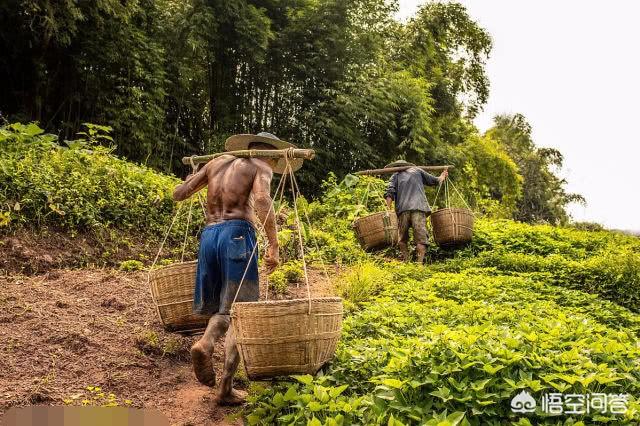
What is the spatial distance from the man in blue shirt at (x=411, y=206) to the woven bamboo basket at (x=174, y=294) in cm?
580

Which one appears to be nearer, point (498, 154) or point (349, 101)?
point (349, 101)

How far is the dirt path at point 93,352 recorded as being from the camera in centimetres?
484

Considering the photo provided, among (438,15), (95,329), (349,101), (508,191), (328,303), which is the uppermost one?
(438,15)

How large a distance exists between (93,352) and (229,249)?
1.73m

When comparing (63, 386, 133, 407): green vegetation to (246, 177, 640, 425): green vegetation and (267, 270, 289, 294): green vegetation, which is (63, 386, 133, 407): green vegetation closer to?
(246, 177, 640, 425): green vegetation

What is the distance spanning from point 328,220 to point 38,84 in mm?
6501

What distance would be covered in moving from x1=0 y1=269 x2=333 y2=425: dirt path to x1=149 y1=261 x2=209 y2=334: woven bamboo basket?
35cm

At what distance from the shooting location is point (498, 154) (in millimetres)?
24609

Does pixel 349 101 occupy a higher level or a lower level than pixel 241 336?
higher

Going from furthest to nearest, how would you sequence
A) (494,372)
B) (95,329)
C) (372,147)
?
(372,147) < (95,329) < (494,372)

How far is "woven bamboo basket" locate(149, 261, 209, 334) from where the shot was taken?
566cm

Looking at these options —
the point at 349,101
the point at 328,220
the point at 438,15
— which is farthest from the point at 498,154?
the point at 328,220

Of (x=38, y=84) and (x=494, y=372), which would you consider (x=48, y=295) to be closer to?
Answer: (x=494, y=372)

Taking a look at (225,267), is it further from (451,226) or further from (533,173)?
(533,173)
